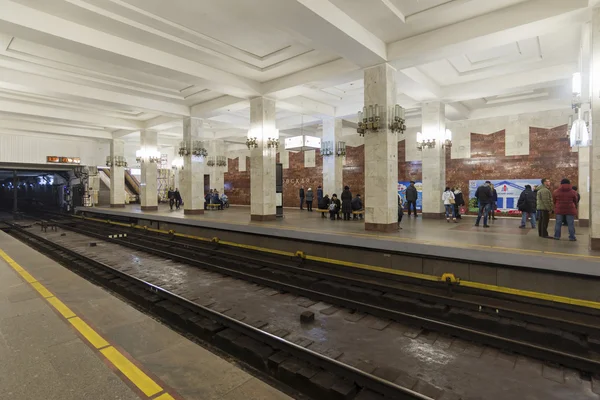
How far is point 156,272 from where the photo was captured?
8125 millimetres

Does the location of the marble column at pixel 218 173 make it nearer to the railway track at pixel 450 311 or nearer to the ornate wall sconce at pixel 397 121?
the railway track at pixel 450 311

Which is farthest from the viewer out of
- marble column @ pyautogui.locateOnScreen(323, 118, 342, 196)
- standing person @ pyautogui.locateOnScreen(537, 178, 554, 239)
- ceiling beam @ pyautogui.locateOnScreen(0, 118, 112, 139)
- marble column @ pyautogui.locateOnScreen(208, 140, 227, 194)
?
marble column @ pyautogui.locateOnScreen(208, 140, 227, 194)

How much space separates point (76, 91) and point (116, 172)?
10656mm

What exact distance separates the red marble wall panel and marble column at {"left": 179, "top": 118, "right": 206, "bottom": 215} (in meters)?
9.14

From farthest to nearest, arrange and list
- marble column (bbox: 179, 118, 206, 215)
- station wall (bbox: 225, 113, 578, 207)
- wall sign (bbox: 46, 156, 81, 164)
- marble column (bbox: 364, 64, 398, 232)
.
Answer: wall sign (bbox: 46, 156, 81, 164)
marble column (bbox: 179, 118, 206, 215)
station wall (bbox: 225, 113, 578, 207)
marble column (bbox: 364, 64, 398, 232)

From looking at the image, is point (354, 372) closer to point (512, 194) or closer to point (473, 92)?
point (473, 92)

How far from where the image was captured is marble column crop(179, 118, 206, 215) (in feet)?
51.8

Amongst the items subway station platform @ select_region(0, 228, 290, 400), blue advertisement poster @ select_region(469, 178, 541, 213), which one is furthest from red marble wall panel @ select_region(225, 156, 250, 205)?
subway station platform @ select_region(0, 228, 290, 400)

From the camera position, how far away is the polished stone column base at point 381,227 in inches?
363

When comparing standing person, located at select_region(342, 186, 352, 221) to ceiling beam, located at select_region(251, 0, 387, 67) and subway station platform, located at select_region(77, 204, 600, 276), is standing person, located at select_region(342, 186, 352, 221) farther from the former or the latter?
ceiling beam, located at select_region(251, 0, 387, 67)

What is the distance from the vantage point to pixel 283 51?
9664mm

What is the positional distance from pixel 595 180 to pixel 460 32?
168 inches

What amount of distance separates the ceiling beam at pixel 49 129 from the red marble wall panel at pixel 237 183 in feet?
28.5

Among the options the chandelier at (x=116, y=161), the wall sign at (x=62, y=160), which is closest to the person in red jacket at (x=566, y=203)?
the chandelier at (x=116, y=161)
